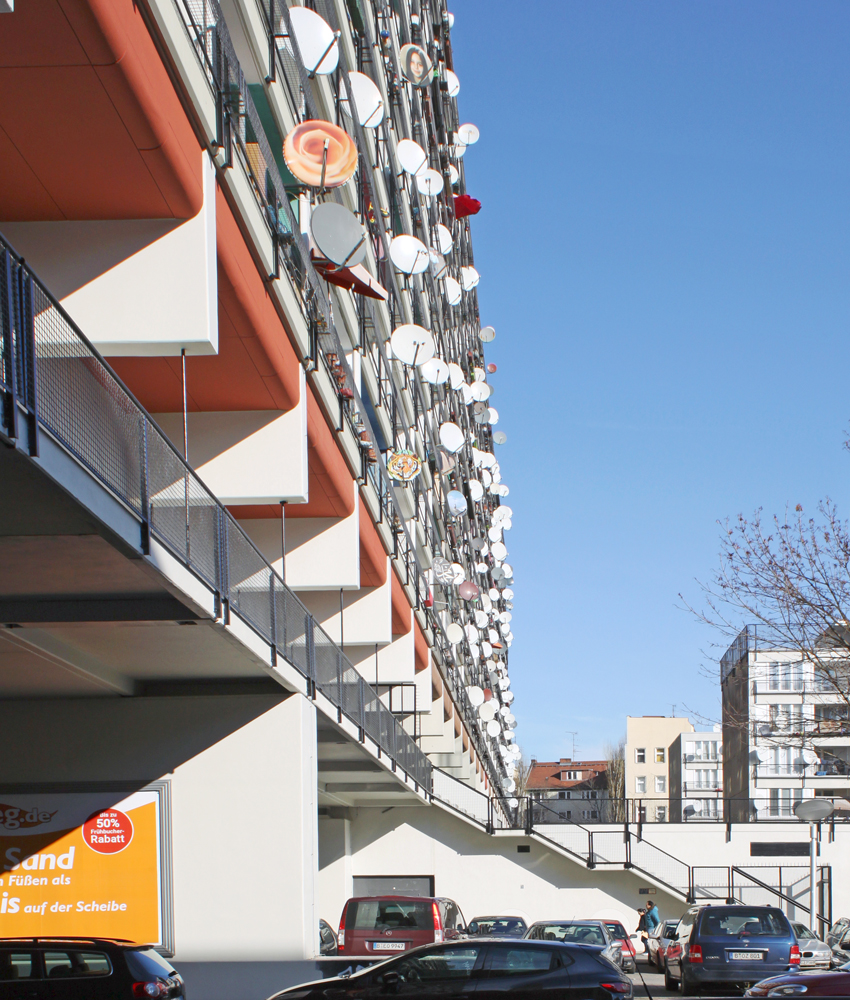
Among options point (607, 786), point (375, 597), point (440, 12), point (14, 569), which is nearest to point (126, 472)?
point (14, 569)

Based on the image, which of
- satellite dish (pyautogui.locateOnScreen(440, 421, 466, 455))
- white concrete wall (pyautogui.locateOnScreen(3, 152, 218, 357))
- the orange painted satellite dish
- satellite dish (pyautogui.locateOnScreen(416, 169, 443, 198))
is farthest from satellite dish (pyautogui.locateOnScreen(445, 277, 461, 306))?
white concrete wall (pyautogui.locateOnScreen(3, 152, 218, 357))

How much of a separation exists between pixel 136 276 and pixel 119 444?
279 centimetres

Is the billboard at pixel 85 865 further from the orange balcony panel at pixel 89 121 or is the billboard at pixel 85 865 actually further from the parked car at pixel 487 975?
the orange balcony panel at pixel 89 121

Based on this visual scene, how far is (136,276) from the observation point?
11836 millimetres

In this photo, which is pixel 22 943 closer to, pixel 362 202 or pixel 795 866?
pixel 362 202

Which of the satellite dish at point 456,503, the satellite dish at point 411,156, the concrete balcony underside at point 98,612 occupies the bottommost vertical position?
the concrete balcony underside at point 98,612

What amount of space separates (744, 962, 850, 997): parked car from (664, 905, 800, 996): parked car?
22.9 feet

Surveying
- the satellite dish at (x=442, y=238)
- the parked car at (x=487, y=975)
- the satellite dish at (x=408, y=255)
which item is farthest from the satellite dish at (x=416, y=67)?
the parked car at (x=487, y=975)

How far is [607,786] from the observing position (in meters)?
154

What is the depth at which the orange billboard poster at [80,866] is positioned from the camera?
1616 cm

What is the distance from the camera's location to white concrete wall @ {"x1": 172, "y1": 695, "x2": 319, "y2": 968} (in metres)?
16.0

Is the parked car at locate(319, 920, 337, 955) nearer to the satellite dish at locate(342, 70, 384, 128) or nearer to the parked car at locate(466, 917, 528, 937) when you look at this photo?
the parked car at locate(466, 917, 528, 937)

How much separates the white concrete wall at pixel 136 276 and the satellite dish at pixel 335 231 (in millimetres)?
2848

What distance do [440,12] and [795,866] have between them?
32.2m
